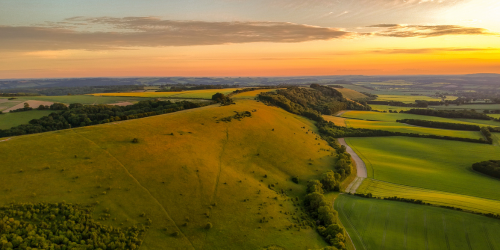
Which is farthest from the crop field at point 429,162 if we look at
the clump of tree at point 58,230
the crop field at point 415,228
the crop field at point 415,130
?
the clump of tree at point 58,230

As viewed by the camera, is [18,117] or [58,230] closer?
[58,230]

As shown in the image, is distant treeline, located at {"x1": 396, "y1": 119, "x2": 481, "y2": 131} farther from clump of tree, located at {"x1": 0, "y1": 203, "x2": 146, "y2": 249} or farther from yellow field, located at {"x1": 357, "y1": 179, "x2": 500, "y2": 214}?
clump of tree, located at {"x1": 0, "y1": 203, "x2": 146, "y2": 249}

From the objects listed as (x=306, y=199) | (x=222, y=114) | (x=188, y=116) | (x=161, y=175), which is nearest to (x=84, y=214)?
(x=161, y=175)

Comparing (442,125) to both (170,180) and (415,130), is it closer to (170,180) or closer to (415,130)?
(415,130)

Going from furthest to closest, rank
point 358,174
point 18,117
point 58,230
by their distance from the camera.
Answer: point 18,117, point 358,174, point 58,230

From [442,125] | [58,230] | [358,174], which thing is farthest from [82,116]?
[442,125]

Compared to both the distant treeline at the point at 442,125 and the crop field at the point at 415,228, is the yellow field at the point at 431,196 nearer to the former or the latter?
the crop field at the point at 415,228

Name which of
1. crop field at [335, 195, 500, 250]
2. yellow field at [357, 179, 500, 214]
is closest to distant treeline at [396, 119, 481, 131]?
yellow field at [357, 179, 500, 214]
